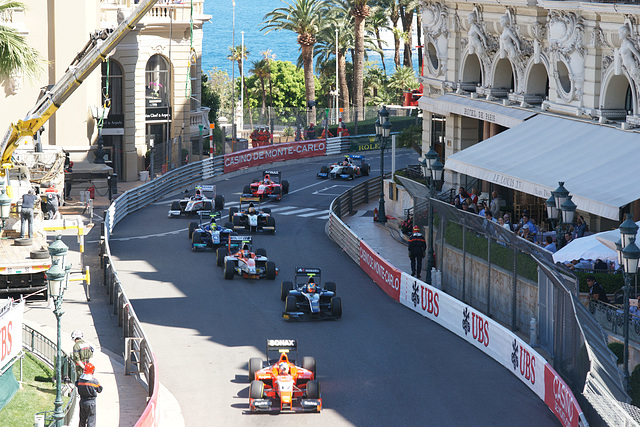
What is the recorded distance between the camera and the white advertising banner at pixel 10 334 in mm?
20625

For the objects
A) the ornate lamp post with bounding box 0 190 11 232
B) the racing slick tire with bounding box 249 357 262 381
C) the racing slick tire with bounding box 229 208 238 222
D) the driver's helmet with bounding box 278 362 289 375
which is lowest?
the racing slick tire with bounding box 249 357 262 381

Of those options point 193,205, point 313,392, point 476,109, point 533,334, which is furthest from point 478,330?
point 193,205

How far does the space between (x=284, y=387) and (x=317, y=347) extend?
4817mm

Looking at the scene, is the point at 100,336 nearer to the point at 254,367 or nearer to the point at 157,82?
the point at 254,367

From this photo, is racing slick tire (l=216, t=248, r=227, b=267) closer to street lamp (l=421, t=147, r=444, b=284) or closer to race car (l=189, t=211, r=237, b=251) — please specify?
race car (l=189, t=211, r=237, b=251)

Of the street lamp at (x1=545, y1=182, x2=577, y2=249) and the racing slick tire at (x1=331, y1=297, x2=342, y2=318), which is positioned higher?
the street lamp at (x1=545, y1=182, x2=577, y2=249)

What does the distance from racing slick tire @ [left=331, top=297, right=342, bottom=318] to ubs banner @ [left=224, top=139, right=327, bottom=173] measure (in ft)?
93.8

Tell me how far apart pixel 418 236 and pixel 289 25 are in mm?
47634

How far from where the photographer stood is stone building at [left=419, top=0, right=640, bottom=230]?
32000 mm

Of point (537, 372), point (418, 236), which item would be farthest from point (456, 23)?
point (537, 372)

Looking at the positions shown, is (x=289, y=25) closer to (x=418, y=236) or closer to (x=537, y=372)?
(x=418, y=236)

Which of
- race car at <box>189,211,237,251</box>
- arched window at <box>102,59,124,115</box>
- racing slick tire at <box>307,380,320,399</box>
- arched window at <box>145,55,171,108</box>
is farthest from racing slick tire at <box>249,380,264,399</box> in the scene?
arched window at <box>145,55,171,108</box>

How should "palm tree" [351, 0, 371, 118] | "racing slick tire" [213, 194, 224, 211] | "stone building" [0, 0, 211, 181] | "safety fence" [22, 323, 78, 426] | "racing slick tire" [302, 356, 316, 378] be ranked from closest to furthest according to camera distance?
"racing slick tire" [302, 356, 316, 378], "safety fence" [22, 323, 78, 426], "racing slick tire" [213, 194, 224, 211], "stone building" [0, 0, 211, 181], "palm tree" [351, 0, 371, 118]

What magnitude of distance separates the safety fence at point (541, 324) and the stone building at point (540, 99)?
10.8ft
